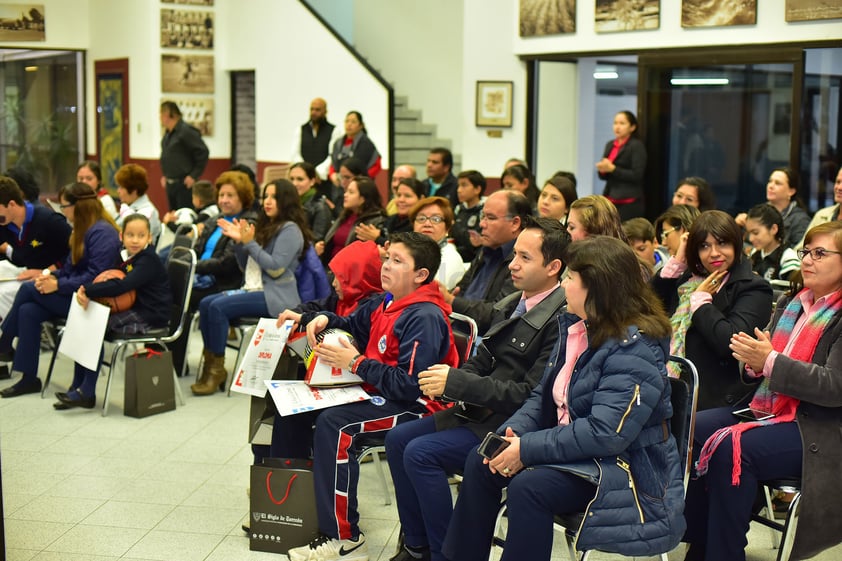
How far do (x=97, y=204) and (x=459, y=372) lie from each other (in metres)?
3.41

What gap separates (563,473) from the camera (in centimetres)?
296

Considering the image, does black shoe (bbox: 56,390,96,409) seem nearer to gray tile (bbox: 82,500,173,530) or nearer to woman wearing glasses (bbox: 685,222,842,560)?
gray tile (bbox: 82,500,173,530)

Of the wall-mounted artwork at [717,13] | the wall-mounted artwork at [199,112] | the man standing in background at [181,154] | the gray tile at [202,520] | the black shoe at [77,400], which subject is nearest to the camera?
the gray tile at [202,520]

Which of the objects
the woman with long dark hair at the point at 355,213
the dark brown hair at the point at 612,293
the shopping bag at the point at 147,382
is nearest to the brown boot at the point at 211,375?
the shopping bag at the point at 147,382

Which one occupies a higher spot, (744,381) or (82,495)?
(744,381)

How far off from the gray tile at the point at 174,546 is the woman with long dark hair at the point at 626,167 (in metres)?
5.63

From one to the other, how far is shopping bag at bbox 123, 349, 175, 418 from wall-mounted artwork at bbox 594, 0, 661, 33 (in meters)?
5.43

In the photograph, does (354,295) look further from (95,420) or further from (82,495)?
(95,420)

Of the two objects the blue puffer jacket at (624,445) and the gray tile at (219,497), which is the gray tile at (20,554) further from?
the blue puffer jacket at (624,445)

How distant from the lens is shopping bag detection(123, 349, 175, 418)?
18.3ft

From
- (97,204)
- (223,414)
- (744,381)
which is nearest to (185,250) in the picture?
(97,204)

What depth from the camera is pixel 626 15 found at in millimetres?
9016

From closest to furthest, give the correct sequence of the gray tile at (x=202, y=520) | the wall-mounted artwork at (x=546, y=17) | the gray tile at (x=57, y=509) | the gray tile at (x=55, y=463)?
the gray tile at (x=202, y=520)
the gray tile at (x=57, y=509)
the gray tile at (x=55, y=463)
the wall-mounted artwork at (x=546, y=17)

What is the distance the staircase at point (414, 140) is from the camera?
12.4 meters
